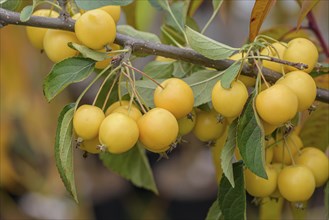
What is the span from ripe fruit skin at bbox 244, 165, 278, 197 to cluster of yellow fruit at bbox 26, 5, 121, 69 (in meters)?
0.26

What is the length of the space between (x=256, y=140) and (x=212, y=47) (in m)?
0.15

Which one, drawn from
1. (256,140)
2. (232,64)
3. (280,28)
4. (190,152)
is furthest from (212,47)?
(190,152)

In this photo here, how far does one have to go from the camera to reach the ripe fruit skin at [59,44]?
0.90 metres

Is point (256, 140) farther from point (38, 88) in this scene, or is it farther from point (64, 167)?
point (38, 88)

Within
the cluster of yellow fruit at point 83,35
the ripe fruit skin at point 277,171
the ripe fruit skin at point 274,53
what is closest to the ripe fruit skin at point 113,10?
the cluster of yellow fruit at point 83,35

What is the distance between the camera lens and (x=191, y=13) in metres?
1.22

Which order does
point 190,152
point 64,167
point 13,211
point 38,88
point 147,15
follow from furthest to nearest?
point 190,152
point 13,211
point 38,88
point 147,15
point 64,167

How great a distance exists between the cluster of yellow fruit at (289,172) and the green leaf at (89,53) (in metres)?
0.25

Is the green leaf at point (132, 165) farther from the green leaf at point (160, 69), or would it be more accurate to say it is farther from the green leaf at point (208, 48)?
the green leaf at point (208, 48)

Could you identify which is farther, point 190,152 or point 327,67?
point 190,152

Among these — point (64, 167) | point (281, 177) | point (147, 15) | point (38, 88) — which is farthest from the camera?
point (38, 88)

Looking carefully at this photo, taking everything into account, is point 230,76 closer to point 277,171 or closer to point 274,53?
point 274,53

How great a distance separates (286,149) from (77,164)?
185 cm

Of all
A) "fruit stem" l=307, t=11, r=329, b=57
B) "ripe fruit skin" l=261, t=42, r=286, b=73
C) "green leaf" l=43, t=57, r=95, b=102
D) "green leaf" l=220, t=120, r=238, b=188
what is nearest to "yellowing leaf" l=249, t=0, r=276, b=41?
"ripe fruit skin" l=261, t=42, r=286, b=73
